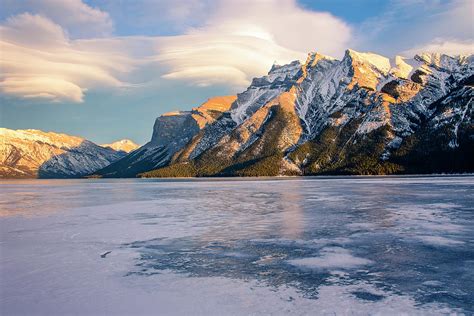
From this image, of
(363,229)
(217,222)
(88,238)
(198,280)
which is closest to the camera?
(198,280)

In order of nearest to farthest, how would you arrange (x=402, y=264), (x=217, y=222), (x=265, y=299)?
(x=265, y=299)
(x=402, y=264)
(x=217, y=222)

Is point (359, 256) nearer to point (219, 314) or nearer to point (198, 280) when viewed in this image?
point (198, 280)

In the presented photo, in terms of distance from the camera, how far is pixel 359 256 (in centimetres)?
2484

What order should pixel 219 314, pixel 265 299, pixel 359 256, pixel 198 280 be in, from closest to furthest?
pixel 219 314 < pixel 265 299 < pixel 198 280 < pixel 359 256

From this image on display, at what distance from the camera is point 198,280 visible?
65.3 feet

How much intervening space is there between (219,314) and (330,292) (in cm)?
531

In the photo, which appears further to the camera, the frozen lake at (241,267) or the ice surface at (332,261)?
the ice surface at (332,261)

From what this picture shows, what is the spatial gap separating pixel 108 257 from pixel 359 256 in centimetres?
1569

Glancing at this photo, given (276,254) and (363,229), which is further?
(363,229)

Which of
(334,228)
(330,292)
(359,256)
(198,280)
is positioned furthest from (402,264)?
(334,228)

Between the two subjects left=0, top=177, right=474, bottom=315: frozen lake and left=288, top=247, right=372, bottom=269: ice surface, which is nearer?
left=0, top=177, right=474, bottom=315: frozen lake

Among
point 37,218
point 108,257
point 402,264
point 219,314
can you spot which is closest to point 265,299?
point 219,314

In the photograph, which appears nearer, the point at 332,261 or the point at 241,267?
the point at 241,267

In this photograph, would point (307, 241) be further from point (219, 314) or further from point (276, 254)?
point (219, 314)
